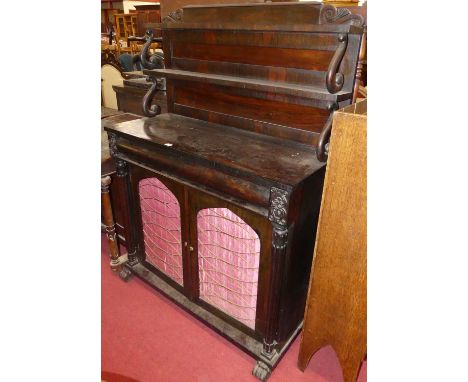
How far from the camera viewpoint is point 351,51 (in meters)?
1.31

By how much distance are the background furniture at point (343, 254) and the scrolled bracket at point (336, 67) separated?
0.11 m

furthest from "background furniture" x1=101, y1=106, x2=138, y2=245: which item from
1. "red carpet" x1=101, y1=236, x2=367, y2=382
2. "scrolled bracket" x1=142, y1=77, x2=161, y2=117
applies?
"red carpet" x1=101, y1=236, x2=367, y2=382

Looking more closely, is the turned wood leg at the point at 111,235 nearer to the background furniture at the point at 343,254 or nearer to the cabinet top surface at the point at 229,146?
the cabinet top surface at the point at 229,146

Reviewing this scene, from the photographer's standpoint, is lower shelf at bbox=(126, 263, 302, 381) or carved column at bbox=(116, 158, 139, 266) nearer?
lower shelf at bbox=(126, 263, 302, 381)

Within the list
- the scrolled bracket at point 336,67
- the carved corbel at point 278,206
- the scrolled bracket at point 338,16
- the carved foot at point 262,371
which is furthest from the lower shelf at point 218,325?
the scrolled bracket at point 338,16

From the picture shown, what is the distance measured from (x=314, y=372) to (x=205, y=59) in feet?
5.45

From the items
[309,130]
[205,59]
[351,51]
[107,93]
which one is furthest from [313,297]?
[107,93]

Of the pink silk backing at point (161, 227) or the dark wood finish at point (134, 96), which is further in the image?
the dark wood finish at point (134, 96)

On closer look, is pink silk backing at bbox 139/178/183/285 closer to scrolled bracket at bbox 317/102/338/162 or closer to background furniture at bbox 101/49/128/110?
scrolled bracket at bbox 317/102/338/162

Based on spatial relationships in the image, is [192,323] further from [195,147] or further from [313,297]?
[195,147]

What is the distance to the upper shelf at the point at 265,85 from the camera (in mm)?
1289

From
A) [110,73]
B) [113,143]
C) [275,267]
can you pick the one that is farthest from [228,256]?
[110,73]

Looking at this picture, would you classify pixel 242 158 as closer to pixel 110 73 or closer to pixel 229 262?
pixel 229 262

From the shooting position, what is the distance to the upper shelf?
50.8 inches
